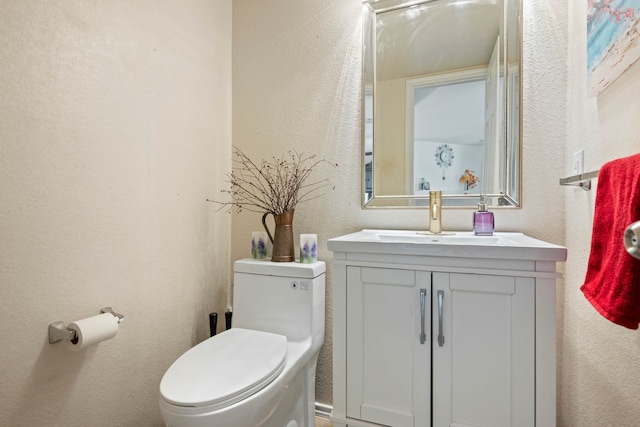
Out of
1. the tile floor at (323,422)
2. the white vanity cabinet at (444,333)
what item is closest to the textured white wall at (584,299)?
the white vanity cabinet at (444,333)

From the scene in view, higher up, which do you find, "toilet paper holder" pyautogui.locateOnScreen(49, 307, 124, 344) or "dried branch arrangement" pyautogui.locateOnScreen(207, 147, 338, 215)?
"dried branch arrangement" pyautogui.locateOnScreen(207, 147, 338, 215)

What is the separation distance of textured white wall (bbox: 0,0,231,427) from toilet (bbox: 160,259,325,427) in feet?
0.96

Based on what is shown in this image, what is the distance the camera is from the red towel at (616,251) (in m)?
0.64

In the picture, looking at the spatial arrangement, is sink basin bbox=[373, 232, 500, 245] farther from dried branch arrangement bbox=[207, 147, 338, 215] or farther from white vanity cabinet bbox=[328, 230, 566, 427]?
dried branch arrangement bbox=[207, 147, 338, 215]

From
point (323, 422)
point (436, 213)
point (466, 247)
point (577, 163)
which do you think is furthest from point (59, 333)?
point (577, 163)

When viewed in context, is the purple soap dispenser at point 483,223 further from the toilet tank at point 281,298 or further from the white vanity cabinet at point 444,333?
the toilet tank at point 281,298

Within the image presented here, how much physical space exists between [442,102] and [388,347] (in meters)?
1.11

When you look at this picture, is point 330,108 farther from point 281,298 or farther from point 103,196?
point 103,196

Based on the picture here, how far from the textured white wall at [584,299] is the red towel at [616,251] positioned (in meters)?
0.05

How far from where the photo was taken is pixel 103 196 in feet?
3.93

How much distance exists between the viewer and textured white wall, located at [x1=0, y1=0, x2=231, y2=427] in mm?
970

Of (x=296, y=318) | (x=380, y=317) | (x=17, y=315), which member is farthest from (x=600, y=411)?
(x=17, y=315)

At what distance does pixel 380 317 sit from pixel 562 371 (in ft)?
2.71

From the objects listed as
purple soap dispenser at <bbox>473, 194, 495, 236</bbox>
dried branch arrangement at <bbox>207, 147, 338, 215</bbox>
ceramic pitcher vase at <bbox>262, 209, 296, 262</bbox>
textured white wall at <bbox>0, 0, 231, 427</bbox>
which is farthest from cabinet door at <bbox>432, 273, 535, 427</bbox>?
textured white wall at <bbox>0, 0, 231, 427</bbox>
